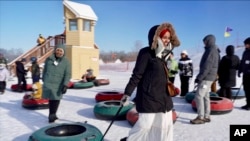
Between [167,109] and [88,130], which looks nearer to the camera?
[167,109]

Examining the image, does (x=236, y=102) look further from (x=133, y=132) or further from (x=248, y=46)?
(x=133, y=132)

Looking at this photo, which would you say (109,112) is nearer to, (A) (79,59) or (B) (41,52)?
(A) (79,59)

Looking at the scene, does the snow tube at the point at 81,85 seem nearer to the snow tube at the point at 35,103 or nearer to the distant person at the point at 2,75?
the distant person at the point at 2,75

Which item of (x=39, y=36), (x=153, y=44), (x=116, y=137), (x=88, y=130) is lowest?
(x=116, y=137)

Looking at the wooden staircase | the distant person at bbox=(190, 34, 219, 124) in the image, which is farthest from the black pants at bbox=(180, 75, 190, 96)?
the wooden staircase

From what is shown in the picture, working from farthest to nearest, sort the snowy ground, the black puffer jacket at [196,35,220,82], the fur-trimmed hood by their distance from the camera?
the black puffer jacket at [196,35,220,82]
the snowy ground
the fur-trimmed hood

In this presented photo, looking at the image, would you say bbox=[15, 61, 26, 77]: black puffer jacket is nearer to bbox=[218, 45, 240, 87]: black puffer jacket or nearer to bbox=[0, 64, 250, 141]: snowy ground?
bbox=[0, 64, 250, 141]: snowy ground

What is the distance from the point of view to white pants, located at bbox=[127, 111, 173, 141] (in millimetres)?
2916

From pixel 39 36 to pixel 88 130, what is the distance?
16.4m

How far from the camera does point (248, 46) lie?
6430 mm

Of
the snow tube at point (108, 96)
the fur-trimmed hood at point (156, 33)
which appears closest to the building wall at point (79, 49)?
the snow tube at point (108, 96)

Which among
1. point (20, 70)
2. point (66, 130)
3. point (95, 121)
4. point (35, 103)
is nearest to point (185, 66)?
point (95, 121)

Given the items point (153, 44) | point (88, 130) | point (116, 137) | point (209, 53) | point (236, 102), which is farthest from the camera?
point (236, 102)

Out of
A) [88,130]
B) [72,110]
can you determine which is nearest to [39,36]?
[72,110]
